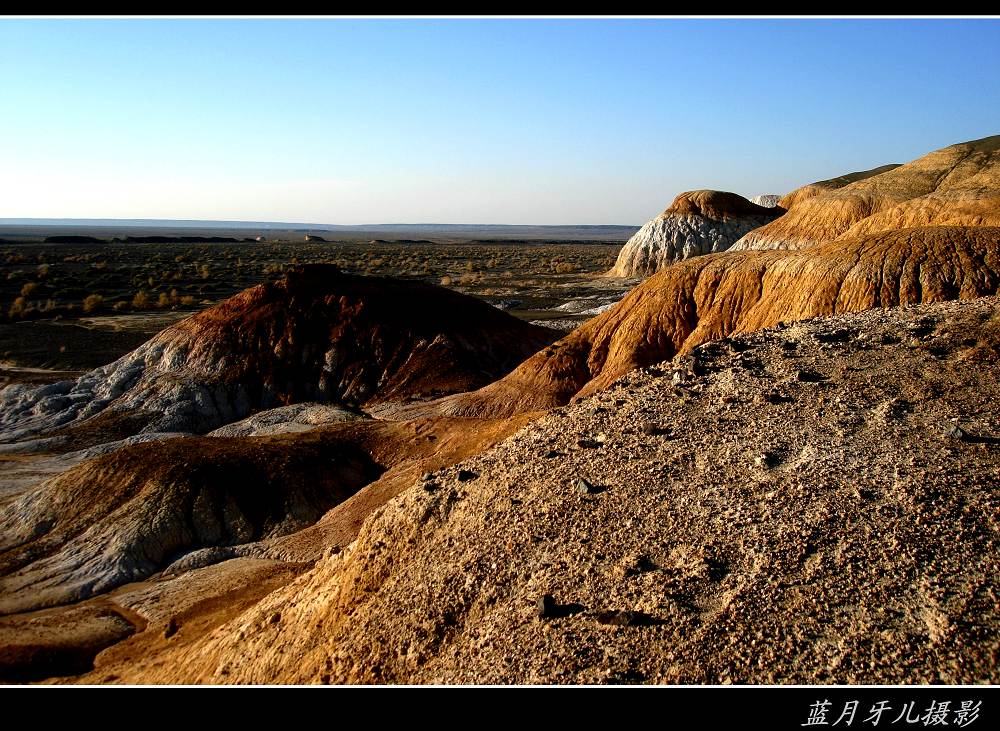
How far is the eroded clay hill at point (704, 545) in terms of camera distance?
5.36 m

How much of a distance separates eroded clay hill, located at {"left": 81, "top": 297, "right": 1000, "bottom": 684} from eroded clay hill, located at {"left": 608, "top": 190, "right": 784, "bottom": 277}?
5023cm

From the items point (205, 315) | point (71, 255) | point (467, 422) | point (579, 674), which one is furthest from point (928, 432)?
point (71, 255)

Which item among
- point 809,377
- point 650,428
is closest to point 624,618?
point 650,428

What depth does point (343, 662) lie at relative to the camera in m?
6.69

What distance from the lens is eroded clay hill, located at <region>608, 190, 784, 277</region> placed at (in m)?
58.5

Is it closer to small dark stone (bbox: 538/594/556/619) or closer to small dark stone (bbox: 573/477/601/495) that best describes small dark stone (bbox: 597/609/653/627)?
small dark stone (bbox: 538/594/556/619)

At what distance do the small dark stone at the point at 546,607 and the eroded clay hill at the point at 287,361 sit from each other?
66.4ft

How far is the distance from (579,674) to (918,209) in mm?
26061

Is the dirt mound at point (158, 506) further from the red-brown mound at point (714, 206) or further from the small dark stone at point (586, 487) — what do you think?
the red-brown mound at point (714, 206)

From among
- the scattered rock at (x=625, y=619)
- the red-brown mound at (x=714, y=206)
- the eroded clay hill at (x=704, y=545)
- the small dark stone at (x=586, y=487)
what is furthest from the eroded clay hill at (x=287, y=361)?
the red-brown mound at (x=714, y=206)

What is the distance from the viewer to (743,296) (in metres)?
17.2

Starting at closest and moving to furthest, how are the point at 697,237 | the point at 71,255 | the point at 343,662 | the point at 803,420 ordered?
the point at 343,662
the point at 803,420
the point at 697,237
the point at 71,255

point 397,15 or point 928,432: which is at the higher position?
point 397,15
